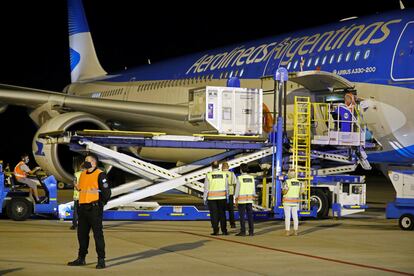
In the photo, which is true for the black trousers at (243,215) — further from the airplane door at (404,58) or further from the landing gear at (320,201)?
the airplane door at (404,58)

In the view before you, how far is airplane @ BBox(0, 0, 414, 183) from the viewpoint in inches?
629

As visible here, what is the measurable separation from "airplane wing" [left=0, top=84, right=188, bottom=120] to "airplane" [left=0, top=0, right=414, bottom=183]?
0.08ft

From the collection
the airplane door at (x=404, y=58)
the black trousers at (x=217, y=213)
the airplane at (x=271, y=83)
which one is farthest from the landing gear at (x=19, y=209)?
the airplane door at (x=404, y=58)

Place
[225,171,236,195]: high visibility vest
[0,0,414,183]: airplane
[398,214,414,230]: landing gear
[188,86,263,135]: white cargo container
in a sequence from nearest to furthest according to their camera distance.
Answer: [225,171,236,195]: high visibility vest
[398,214,414,230]: landing gear
[0,0,414,183]: airplane
[188,86,263,135]: white cargo container

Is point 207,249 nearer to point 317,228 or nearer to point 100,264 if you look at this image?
point 100,264

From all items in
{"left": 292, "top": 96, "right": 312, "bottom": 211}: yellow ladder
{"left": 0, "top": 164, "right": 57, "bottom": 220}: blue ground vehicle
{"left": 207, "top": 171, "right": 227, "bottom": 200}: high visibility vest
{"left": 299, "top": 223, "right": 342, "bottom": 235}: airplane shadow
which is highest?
{"left": 292, "top": 96, "right": 312, "bottom": 211}: yellow ladder

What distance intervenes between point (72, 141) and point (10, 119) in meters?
30.0

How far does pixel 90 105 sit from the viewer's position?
65.0 ft

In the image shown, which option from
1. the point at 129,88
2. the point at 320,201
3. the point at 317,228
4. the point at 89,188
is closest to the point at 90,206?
the point at 89,188

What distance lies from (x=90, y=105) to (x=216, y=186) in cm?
695

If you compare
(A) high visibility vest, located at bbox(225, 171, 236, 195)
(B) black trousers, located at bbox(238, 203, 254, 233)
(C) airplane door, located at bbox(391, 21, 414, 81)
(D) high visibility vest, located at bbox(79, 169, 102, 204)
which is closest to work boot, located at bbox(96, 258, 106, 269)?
(D) high visibility vest, located at bbox(79, 169, 102, 204)

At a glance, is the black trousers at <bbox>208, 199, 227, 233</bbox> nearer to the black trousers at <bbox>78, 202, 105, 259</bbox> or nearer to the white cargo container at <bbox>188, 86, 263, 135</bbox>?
the white cargo container at <bbox>188, 86, 263, 135</bbox>

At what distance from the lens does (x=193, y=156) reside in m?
21.9

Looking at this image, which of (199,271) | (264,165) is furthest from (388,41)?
(199,271)
